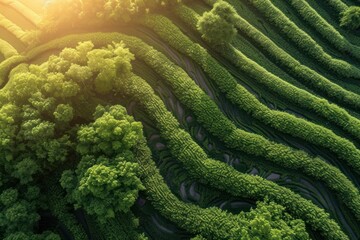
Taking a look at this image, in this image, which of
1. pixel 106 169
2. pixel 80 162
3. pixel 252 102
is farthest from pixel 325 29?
pixel 80 162

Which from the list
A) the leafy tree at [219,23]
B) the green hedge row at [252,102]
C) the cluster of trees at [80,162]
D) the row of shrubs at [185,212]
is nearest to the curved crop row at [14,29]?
the cluster of trees at [80,162]

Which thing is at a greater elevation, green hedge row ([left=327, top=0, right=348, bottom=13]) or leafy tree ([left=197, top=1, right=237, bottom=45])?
green hedge row ([left=327, top=0, right=348, bottom=13])

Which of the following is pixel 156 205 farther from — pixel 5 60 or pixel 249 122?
pixel 5 60

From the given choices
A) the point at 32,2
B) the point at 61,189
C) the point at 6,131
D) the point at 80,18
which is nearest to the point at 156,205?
the point at 61,189

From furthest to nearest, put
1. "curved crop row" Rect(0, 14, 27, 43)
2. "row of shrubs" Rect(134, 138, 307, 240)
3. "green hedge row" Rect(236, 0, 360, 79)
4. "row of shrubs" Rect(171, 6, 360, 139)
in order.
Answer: "curved crop row" Rect(0, 14, 27, 43) → "green hedge row" Rect(236, 0, 360, 79) → "row of shrubs" Rect(171, 6, 360, 139) → "row of shrubs" Rect(134, 138, 307, 240)

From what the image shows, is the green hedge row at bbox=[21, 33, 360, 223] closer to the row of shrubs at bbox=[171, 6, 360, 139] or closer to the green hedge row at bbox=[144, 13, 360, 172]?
the green hedge row at bbox=[144, 13, 360, 172]

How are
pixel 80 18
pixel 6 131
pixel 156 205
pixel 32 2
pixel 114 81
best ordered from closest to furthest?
pixel 6 131
pixel 156 205
pixel 114 81
pixel 80 18
pixel 32 2

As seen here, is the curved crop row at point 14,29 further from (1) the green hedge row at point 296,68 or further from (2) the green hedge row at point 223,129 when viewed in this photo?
(1) the green hedge row at point 296,68

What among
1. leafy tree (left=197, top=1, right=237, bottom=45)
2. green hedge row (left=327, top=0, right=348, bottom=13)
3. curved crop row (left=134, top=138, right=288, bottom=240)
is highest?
green hedge row (left=327, top=0, right=348, bottom=13)

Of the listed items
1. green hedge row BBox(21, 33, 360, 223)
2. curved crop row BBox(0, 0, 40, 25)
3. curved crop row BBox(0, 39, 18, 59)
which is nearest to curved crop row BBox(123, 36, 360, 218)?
green hedge row BBox(21, 33, 360, 223)
